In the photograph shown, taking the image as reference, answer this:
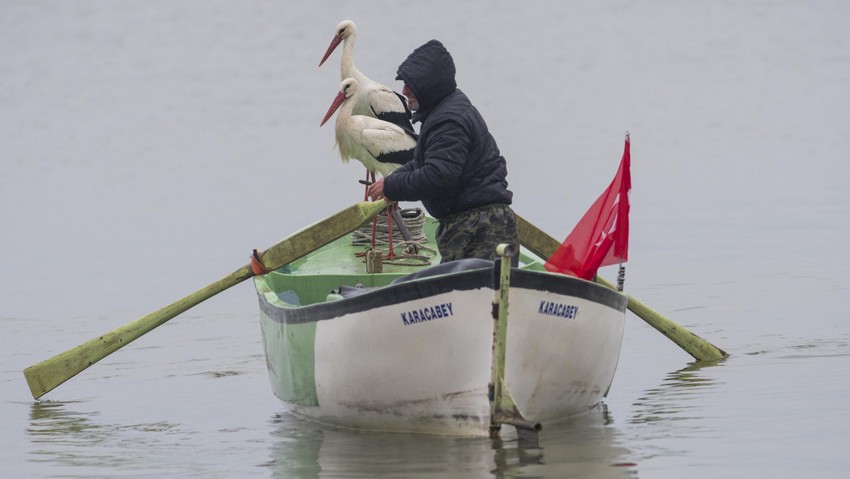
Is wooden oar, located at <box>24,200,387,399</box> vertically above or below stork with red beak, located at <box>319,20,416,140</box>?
below

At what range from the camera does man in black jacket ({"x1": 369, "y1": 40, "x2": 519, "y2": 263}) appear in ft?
35.5

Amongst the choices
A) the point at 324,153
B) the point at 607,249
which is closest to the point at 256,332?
Answer: the point at 607,249

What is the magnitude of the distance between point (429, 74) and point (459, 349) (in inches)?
70.9

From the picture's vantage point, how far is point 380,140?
15.8m

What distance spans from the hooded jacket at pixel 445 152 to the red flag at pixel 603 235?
522mm

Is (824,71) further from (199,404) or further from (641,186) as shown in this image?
(199,404)

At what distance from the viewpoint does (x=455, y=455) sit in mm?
10094

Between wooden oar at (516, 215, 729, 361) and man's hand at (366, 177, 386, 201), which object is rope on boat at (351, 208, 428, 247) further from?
man's hand at (366, 177, 386, 201)

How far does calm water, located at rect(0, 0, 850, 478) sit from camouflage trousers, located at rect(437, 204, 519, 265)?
1.20m

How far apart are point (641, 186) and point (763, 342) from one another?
11.8 m

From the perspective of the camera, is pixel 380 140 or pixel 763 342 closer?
pixel 763 342

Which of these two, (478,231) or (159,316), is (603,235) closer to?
(478,231)

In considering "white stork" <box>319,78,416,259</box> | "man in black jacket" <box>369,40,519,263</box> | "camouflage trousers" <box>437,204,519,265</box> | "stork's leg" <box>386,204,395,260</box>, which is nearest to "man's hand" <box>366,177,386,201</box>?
"man in black jacket" <box>369,40,519,263</box>

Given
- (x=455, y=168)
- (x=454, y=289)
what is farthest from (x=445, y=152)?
(x=454, y=289)
